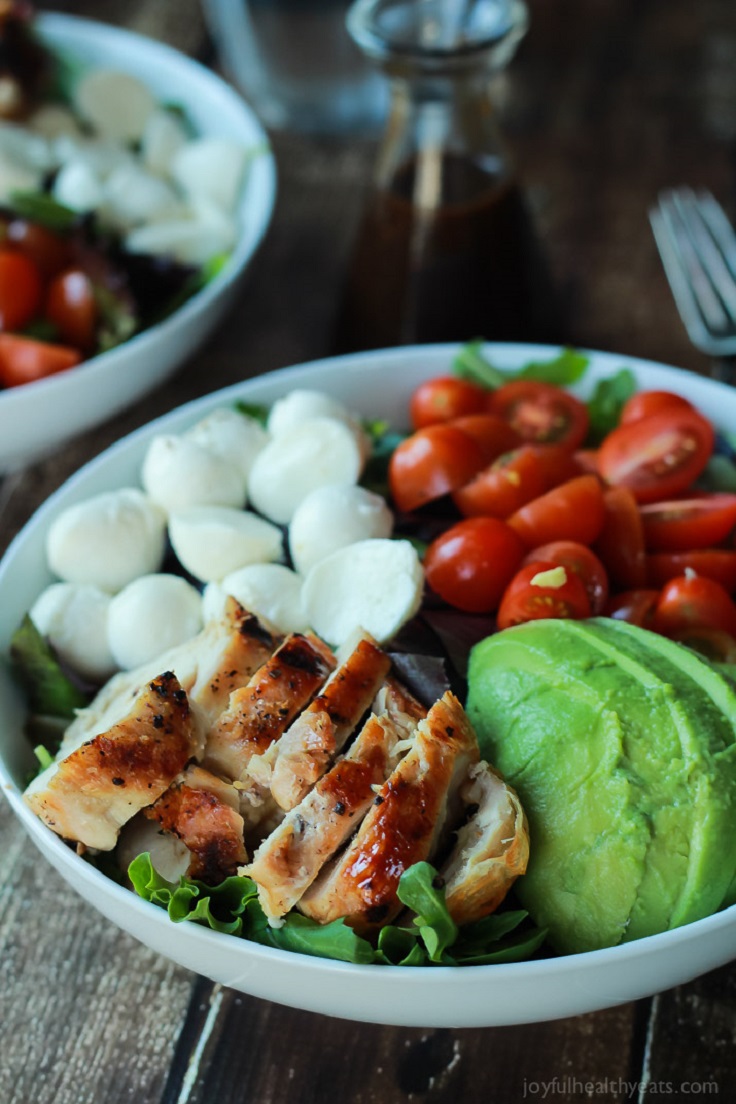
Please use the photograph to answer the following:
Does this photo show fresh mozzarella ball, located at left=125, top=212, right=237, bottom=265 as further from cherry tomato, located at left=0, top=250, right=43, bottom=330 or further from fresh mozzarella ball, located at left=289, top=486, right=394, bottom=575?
fresh mozzarella ball, located at left=289, top=486, right=394, bottom=575

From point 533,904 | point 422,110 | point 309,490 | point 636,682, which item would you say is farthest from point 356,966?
point 422,110

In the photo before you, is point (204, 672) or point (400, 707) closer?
point (400, 707)

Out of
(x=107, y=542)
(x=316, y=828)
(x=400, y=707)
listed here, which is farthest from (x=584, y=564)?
(x=107, y=542)

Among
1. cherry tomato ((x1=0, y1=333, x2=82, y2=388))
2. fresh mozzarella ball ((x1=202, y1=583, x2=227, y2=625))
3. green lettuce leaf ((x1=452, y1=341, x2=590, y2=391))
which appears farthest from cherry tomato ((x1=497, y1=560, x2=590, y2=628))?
cherry tomato ((x1=0, y1=333, x2=82, y2=388))

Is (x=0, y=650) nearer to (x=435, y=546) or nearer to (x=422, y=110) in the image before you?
(x=435, y=546)

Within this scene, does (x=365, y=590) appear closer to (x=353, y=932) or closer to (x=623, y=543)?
(x=623, y=543)

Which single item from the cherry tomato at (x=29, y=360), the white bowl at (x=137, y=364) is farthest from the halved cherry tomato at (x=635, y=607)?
the cherry tomato at (x=29, y=360)
